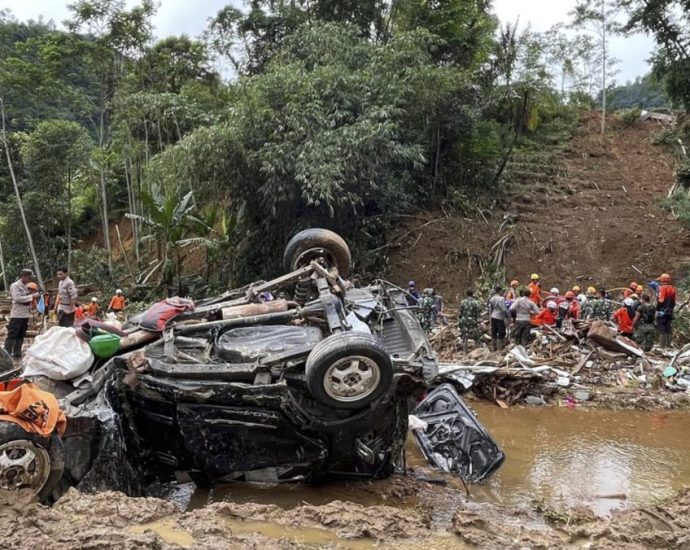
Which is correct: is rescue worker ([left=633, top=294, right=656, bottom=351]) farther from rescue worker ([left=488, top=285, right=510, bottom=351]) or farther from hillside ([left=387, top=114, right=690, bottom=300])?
hillside ([left=387, top=114, right=690, bottom=300])

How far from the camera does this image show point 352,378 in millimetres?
4727

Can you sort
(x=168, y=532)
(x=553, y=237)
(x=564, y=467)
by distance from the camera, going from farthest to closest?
(x=553, y=237), (x=564, y=467), (x=168, y=532)

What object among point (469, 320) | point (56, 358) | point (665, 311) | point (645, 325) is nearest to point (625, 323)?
point (645, 325)

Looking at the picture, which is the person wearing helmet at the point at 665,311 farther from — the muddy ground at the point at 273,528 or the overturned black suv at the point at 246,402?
the overturned black suv at the point at 246,402

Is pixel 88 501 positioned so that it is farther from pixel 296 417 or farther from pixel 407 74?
pixel 407 74

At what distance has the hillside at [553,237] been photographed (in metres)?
18.3

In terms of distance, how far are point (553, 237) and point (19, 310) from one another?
609 inches

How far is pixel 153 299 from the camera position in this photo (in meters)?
17.7

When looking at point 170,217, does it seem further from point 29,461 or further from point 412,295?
point 29,461

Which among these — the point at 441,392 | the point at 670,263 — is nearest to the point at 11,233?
the point at 441,392

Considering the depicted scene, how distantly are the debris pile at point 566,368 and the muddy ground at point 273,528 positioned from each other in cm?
463

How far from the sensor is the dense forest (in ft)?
50.8

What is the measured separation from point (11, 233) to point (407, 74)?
14.1 metres

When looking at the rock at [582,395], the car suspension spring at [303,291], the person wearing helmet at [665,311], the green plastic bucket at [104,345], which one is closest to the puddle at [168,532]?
the green plastic bucket at [104,345]
